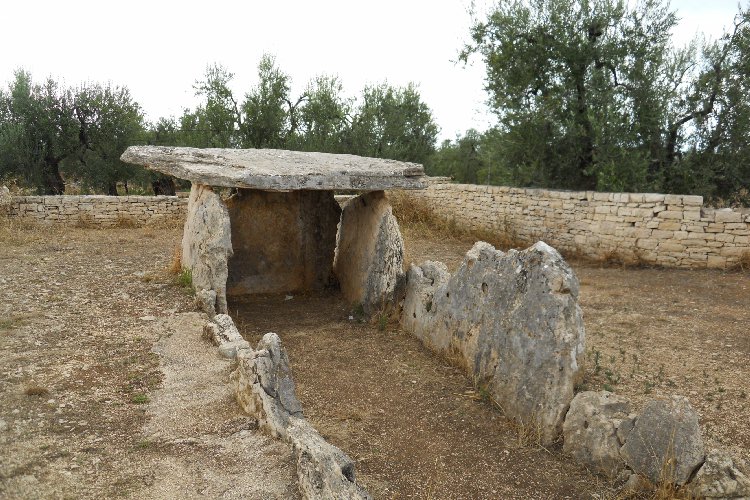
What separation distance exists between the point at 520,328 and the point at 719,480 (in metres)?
1.75

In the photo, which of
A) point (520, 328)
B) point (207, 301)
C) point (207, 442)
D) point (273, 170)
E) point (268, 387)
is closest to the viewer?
point (207, 442)

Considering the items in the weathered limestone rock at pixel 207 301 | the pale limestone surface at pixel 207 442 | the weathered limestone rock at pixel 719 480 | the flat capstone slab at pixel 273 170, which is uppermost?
the flat capstone slab at pixel 273 170

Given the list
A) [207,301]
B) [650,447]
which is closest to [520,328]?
[650,447]

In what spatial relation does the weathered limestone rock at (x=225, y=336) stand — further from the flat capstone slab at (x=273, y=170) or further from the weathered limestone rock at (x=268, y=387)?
the flat capstone slab at (x=273, y=170)

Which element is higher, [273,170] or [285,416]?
[273,170]

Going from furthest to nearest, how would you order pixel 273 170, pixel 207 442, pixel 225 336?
pixel 273 170 < pixel 225 336 < pixel 207 442

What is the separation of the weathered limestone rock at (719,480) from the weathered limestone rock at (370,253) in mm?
4141

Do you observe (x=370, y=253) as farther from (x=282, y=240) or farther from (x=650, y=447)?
(x=650, y=447)

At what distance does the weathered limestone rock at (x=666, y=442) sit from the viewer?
12.5 feet

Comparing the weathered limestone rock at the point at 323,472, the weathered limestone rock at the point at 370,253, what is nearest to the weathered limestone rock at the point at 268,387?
the weathered limestone rock at the point at 323,472

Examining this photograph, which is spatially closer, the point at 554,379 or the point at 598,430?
the point at 598,430

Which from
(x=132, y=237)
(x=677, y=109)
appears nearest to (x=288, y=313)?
(x=132, y=237)

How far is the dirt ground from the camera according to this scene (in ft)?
11.7

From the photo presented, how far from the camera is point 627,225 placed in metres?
10.6
